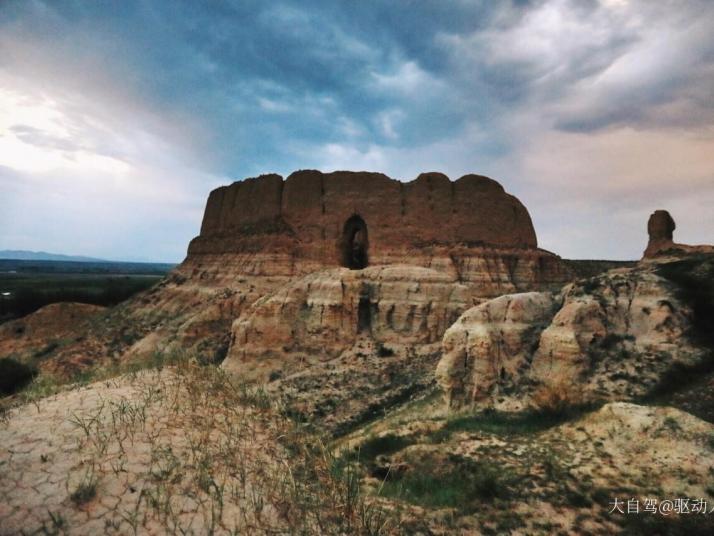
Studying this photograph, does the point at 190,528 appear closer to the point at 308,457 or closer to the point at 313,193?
the point at 308,457

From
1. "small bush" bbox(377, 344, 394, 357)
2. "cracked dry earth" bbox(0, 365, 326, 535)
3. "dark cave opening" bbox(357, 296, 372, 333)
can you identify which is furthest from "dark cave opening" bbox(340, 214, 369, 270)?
"cracked dry earth" bbox(0, 365, 326, 535)

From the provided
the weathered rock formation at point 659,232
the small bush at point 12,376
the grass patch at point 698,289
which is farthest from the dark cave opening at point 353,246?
the weathered rock formation at point 659,232

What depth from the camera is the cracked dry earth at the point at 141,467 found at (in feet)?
14.3

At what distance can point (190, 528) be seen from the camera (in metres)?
4.35

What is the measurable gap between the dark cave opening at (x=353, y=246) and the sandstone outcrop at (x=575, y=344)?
60.2ft

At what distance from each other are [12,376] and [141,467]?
2559cm

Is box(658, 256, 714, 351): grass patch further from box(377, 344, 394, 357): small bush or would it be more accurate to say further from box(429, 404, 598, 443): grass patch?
box(377, 344, 394, 357): small bush

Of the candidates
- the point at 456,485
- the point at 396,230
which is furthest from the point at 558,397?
the point at 396,230

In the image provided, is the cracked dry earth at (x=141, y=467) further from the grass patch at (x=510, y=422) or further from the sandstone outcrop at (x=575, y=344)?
the sandstone outcrop at (x=575, y=344)

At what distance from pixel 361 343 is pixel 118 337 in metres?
24.3

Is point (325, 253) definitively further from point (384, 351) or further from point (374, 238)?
point (384, 351)

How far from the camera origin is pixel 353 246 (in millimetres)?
36312

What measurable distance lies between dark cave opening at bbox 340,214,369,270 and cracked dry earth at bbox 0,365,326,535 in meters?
27.0

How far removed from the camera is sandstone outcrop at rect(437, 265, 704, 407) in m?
12.2
